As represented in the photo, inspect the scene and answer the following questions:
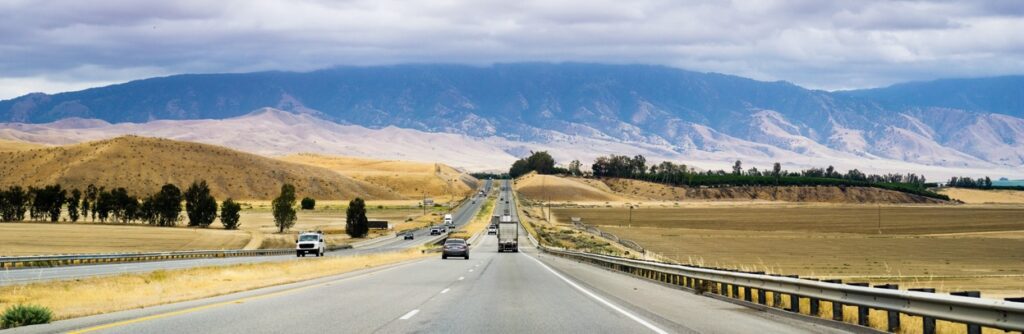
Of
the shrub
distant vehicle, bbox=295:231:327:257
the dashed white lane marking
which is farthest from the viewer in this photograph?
distant vehicle, bbox=295:231:327:257

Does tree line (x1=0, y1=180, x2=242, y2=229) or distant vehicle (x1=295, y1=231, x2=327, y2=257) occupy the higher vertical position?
tree line (x1=0, y1=180, x2=242, y2=229)

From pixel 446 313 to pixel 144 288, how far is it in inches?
513

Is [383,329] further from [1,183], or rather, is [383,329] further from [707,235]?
[1,183]

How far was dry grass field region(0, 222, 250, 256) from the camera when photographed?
7612 cm

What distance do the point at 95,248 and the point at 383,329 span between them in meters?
68.3

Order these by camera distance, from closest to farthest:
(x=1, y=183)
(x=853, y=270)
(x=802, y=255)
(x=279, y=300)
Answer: (x=279, y=300)
(x=853, y=270)
(x=802, y=255)
(x=1, y=183)

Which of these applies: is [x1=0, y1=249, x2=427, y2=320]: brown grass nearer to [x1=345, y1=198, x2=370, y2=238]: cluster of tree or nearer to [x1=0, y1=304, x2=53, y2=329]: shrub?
[x1=0, y1=304, x2=53, y2=329]: shrub

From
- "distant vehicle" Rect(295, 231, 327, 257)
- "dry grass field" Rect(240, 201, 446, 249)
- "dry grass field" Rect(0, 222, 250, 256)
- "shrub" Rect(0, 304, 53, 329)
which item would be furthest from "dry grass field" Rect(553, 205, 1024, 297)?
"dry grass field" Rect(0, 222, 250, 256)

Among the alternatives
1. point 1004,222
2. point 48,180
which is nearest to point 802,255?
point 1004,222

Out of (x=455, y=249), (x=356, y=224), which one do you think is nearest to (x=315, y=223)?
(x=356, y=224)

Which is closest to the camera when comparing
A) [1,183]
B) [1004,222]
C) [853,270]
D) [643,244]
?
[853,270]

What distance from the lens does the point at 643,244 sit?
314 feet

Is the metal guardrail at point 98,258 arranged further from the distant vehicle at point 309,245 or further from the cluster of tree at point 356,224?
the cluster of tree at point 356,224

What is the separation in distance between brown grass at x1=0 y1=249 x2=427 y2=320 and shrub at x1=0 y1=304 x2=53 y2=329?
1.03m
